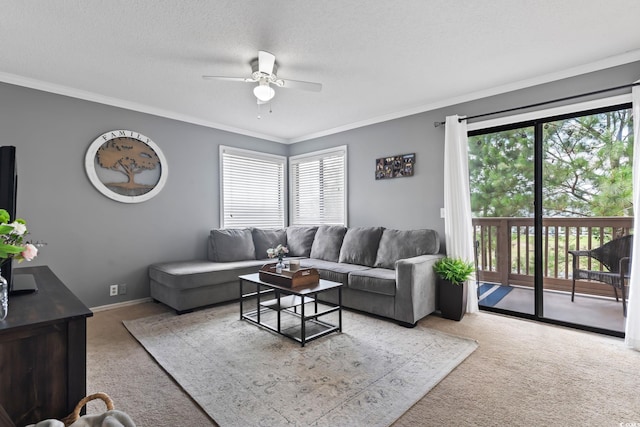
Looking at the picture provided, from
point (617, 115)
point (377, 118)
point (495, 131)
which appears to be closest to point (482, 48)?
point (495, 131)

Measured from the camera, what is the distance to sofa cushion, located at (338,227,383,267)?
397 centimetres

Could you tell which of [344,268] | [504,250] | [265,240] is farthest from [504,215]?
[265,240]

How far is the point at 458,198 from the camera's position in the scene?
3535 mm

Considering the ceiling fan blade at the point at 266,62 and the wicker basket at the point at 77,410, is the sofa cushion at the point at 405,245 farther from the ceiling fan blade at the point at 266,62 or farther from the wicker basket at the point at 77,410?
the wicker basket at the point at 77,410

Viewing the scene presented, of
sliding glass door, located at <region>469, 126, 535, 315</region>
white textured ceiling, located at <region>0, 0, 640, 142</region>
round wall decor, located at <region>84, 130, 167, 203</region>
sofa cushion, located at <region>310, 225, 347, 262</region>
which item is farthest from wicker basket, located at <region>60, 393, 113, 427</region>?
sliding glass door, located at <region>469, 126, 535, 315</region>

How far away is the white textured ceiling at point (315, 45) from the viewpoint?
2084 mm

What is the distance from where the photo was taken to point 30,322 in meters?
1.11

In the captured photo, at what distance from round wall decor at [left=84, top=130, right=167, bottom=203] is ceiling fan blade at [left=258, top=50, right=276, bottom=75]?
2.12 metres

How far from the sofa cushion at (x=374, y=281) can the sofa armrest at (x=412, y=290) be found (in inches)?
3.3

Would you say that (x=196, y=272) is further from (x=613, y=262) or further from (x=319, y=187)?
(x=613, y=262)

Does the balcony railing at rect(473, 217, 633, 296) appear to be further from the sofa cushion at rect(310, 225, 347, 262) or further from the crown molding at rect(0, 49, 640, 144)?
the sofa cushion at rect(310, 225, 347, 262)

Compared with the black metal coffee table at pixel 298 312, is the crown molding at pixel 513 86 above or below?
above

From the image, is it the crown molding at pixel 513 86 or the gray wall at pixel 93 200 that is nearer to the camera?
the crown molding at pixel 513 86

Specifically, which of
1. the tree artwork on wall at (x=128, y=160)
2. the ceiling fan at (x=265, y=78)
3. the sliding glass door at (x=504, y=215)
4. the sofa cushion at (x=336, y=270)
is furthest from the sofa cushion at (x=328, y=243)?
the tree artwork on wall at (x=128, y=160)
